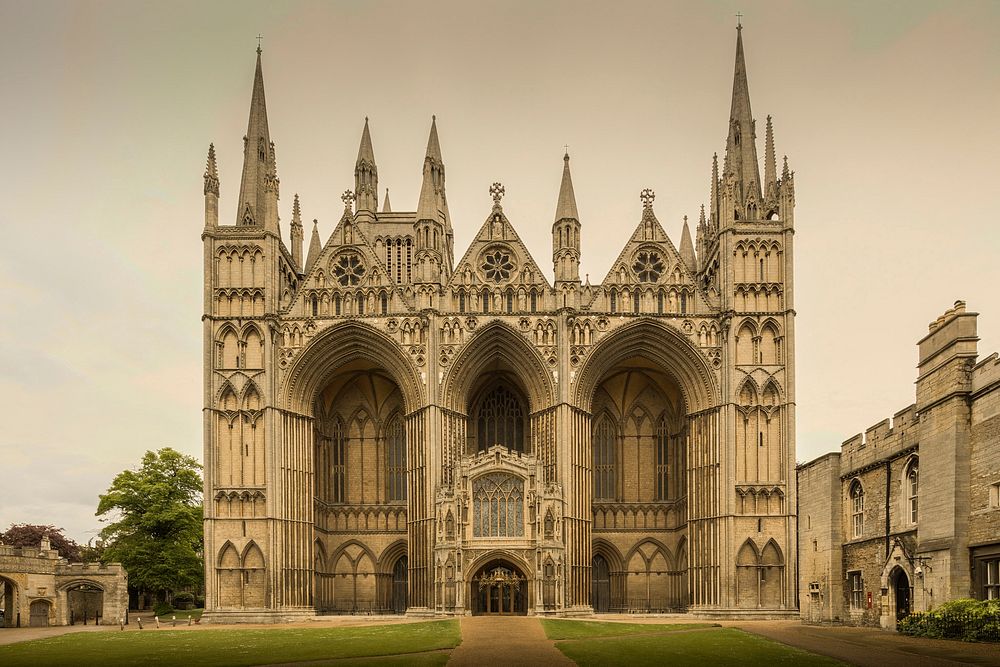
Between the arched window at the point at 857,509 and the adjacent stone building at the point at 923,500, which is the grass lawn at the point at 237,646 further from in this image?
the arched window at the point at 857,509

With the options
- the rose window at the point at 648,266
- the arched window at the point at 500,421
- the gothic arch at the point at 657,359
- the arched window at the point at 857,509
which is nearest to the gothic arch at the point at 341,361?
the arched window at the point at 500,421

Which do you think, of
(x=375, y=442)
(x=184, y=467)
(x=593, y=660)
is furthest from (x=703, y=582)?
(x=184, y=467)

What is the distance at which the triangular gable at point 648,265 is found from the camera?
5256 cm

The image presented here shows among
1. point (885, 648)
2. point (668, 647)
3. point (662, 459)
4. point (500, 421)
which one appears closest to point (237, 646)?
point (668, 647)

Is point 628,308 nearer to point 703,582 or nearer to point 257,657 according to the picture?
point 703,582

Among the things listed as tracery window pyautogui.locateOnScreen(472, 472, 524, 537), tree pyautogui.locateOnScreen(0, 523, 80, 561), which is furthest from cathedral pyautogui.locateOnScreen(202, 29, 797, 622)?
tree pyautogui.locateOnScreen(0, 523, 80, 561)

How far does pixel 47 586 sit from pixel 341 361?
64.4 ft

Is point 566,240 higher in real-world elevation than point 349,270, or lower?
higher

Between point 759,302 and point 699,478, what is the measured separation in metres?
9.40

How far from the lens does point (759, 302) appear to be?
5144 centimetres

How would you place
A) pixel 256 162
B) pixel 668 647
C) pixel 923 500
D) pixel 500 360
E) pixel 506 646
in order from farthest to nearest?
pixel 256 162 < pixel 500 360 < pixel 923 500 < pixel 506 646 < pixel 668 647

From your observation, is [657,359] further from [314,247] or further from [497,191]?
[314,247]

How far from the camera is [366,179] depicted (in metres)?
67.6

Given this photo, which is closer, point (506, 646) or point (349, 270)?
point (506, 646)
